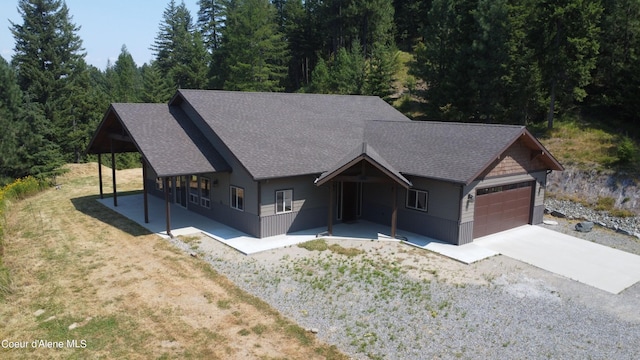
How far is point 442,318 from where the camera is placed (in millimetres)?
10242

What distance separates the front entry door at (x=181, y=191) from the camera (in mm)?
20834

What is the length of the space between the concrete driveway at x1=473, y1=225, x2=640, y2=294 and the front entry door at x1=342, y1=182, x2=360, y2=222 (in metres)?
5.23

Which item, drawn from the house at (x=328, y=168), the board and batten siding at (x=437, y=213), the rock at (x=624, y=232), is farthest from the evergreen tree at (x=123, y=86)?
the rock at (x=624, y=232)

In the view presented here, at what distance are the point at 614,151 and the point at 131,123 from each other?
1024 inches

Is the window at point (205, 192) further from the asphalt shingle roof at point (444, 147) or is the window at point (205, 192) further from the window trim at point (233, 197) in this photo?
the asphalt shingle roof at point (444, 147)

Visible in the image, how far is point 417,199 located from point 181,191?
11.3 m

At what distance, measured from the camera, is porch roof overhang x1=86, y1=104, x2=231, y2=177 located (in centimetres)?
1641

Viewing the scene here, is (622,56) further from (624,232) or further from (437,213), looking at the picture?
(437,213)

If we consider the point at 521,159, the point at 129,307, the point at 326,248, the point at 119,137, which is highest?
the point at 119,137

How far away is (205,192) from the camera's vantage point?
19.2 metres

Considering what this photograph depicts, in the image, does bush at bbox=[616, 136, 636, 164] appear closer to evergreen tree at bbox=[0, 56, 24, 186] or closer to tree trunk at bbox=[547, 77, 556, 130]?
tree trunk at bbox=[547, 77, 556, 130]

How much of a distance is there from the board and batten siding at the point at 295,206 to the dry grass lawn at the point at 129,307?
3.30 meters

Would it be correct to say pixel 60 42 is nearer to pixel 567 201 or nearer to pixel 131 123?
pixel 131 123

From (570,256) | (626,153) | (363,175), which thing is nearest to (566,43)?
(626,153)
